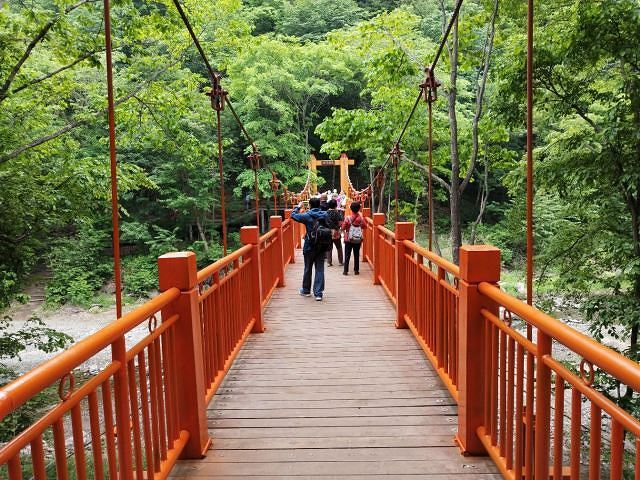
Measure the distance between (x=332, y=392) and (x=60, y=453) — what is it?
2.05 metres

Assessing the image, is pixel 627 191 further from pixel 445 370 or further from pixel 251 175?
pixel 251 175

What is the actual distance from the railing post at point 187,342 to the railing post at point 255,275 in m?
2.05

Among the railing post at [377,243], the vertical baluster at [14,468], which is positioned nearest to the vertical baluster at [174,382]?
the vertical baluster at [14,468]

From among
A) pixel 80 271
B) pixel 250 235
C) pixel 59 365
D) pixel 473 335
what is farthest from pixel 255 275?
pixel 80 271

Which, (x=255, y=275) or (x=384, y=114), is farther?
(x=384, y=114)

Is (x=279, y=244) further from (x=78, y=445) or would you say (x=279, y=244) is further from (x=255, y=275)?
(x=78, y=445)

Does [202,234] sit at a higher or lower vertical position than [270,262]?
lower

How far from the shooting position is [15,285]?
24.7 feet

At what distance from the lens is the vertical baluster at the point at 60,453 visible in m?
1.17

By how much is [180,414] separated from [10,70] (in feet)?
22.7

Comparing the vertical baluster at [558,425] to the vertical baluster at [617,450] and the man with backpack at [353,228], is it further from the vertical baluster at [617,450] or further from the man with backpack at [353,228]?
the man with backpack at [353,228]

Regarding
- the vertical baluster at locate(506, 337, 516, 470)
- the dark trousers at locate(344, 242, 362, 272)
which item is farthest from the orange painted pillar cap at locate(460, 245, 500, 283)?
the dark trousers at locate(344, 242, 362, 272)

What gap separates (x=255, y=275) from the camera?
4.43 meters

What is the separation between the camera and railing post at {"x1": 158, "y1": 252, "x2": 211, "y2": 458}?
2186 mm
